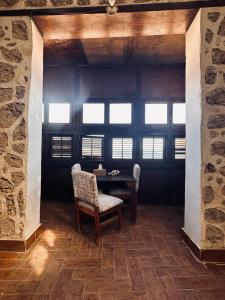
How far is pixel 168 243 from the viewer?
260 centimetres

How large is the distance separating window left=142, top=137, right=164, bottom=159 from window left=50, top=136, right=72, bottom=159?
152 centimetres

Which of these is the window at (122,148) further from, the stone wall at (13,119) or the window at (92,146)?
the stone wall at (13,119)

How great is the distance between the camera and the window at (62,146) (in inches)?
176

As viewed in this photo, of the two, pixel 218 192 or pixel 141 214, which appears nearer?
pixel 218 192

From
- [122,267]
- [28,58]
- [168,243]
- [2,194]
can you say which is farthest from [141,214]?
[28,58]

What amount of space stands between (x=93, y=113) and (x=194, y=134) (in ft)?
8.23

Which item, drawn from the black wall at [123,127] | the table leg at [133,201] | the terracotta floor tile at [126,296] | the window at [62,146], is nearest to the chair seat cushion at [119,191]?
the table leg at [133,201]

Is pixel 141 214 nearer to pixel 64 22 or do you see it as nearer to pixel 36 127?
pixel 36 127

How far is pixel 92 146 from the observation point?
4445 millimetres

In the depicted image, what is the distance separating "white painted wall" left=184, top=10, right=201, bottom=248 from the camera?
227 centimetres

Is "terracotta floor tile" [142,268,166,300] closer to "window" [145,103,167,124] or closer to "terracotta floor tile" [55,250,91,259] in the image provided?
"terracotta floor tile" [55,250,91,259]

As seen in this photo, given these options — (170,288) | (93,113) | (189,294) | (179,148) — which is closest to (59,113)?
(93,113)

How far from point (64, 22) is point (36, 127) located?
4.09 ft

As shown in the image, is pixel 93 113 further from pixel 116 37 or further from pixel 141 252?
pixel 141 252
